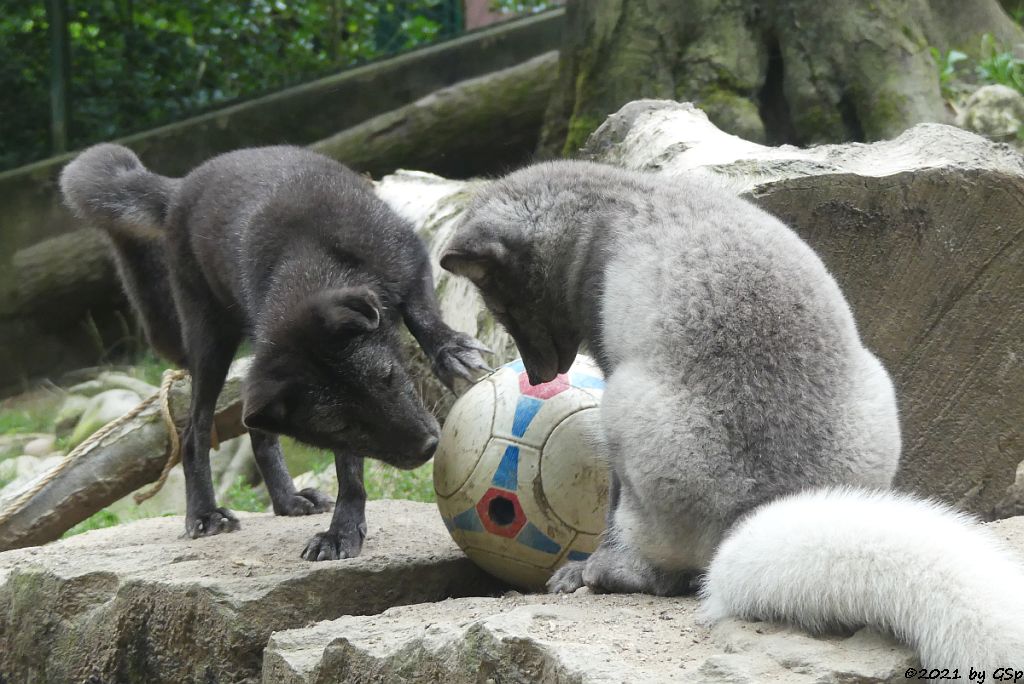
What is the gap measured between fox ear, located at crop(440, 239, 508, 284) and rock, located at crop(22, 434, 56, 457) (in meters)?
6.33

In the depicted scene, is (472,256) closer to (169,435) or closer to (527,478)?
(527,478)

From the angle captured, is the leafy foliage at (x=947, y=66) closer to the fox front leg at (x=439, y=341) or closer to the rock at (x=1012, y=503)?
the rock at (x=1012, y=503)

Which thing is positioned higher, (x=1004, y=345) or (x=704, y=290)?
(x=704, y=290)

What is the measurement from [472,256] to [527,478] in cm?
71

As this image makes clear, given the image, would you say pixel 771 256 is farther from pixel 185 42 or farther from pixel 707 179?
pixel 185 42

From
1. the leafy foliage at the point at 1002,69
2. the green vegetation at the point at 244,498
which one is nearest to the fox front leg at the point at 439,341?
the green vegetation at the point at 244,498

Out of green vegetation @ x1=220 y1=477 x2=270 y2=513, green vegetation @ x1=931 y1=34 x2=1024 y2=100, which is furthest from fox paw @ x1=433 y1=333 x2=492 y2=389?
green vegetation @ x1=931 y1=34 x2=1024 y2=100

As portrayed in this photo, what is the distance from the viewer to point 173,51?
10.6 m

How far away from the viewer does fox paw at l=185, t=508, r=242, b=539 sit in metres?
4.87

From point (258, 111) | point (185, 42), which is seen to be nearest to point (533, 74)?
point (258, 111)

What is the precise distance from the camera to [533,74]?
32.6 feet

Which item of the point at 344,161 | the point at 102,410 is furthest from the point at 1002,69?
the point at 102,410

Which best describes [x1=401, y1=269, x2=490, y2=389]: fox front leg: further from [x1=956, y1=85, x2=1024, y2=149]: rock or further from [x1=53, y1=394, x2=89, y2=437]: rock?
[x1=53, y1=394, x2=89, y2=437]: rock

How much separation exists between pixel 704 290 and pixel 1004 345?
1577mm
